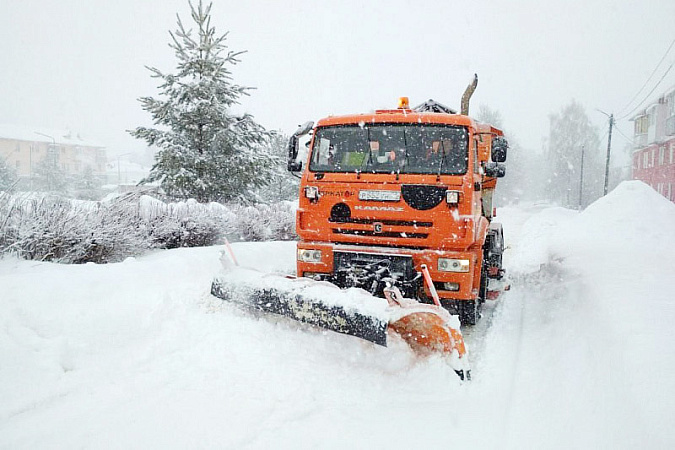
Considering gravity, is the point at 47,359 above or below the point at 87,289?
below

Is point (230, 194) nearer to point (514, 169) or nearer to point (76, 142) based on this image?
point (514, 169)

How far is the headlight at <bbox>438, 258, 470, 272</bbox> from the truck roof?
63.0 inches

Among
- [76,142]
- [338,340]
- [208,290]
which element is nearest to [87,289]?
[208,290]

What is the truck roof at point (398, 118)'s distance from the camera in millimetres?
5309

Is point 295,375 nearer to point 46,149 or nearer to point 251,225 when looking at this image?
point 251,225

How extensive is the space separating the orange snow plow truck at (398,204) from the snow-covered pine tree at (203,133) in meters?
7.29

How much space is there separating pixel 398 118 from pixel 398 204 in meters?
1.12

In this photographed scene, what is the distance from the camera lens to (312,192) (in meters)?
5.41

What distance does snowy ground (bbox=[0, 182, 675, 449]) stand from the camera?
285 cm

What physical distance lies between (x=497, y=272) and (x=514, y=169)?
6113 centimetres

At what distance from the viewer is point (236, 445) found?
8.92 feet

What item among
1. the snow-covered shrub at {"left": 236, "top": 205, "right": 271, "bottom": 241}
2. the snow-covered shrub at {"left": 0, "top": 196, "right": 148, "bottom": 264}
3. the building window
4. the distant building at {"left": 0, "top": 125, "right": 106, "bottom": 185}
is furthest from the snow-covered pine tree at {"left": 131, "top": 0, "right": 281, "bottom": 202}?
the distant building at {"left": 0, "top": 125, "right": 106, "bottom": 185}

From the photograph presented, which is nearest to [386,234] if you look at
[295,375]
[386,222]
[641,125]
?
[386,222]

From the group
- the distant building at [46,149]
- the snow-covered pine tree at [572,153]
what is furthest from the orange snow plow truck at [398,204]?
the snow-covered pine tree at [572,153]
